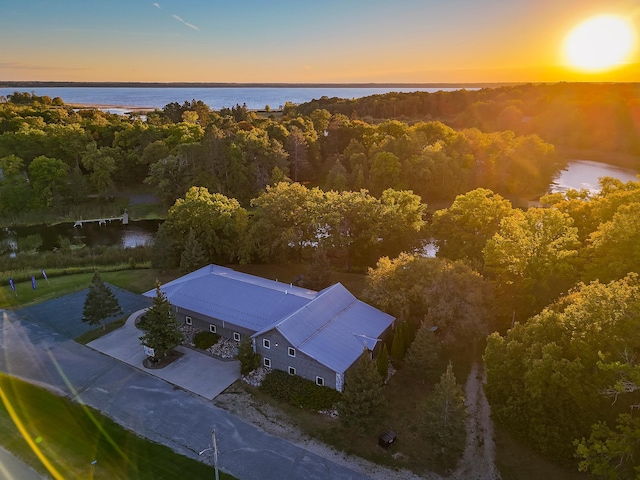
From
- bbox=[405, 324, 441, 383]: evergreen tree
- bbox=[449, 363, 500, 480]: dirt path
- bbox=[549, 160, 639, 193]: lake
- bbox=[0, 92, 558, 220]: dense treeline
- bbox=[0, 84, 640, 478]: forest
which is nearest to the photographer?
bbox=[0, 84, 640, 478]: forest

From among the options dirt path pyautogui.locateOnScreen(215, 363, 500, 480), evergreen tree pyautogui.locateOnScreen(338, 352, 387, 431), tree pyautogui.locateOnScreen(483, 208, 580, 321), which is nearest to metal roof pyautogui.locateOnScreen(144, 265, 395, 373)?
evergreen tree pyautogui.locateOnScreen(338, 352, 387, 431)

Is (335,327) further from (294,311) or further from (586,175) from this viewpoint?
(586,175)

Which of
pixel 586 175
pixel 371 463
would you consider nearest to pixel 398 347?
pixel 371 463

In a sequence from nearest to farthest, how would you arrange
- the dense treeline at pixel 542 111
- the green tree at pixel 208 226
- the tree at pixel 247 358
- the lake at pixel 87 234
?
the tree at pixel 247 358, the green tree at pixel 208 226, the lake at pixel 87 234, the dense treeline at pixel 542 111

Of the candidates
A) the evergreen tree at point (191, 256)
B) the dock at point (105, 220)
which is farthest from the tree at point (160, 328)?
the dock at point (105, 220)

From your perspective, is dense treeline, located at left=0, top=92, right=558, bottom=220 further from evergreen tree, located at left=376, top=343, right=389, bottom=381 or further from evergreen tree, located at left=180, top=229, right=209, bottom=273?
evergreen tree, located at left=376, top=343, right=389, bottom=381

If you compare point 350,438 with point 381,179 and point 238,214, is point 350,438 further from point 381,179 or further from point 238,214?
point 381,179

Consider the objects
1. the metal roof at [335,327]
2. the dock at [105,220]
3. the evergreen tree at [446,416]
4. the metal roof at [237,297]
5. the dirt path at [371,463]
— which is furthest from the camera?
the dock at [105,220]

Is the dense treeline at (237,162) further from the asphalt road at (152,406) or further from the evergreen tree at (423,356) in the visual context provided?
the evergreen tree at (423,356)
